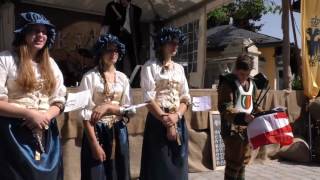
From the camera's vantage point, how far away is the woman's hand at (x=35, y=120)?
2.87 m

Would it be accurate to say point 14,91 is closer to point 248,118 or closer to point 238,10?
point 248,118

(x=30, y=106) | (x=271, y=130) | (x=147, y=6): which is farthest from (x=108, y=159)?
(x=147, y=6)

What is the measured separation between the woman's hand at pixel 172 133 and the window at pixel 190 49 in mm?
4914

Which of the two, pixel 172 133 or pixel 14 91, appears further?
pixel 172 133

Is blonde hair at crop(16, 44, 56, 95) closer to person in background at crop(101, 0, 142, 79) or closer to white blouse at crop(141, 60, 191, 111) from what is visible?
white blouse at crop(141, 60, 191, 111)

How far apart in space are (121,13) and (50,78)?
4800 mm

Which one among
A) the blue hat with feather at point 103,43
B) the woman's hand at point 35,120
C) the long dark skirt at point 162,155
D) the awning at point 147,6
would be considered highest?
the awning at point 147,6

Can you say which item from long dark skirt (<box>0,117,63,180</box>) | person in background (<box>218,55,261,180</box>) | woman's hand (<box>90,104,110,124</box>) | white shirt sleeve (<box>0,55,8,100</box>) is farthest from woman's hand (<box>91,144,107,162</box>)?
person in background (<box>218,55,261,180</box>)

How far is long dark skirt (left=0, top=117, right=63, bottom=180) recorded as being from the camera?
2.86 meters

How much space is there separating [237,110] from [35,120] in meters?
1.97

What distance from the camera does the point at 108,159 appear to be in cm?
361

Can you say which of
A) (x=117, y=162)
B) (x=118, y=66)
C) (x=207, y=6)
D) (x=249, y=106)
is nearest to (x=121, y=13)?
(x=118, y=66)

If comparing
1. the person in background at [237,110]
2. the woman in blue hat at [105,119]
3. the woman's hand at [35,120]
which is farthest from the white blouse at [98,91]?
the person in background at [237,110]

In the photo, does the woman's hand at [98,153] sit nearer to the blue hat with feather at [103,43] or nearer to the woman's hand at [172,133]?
the woman's hand at [172,133]
